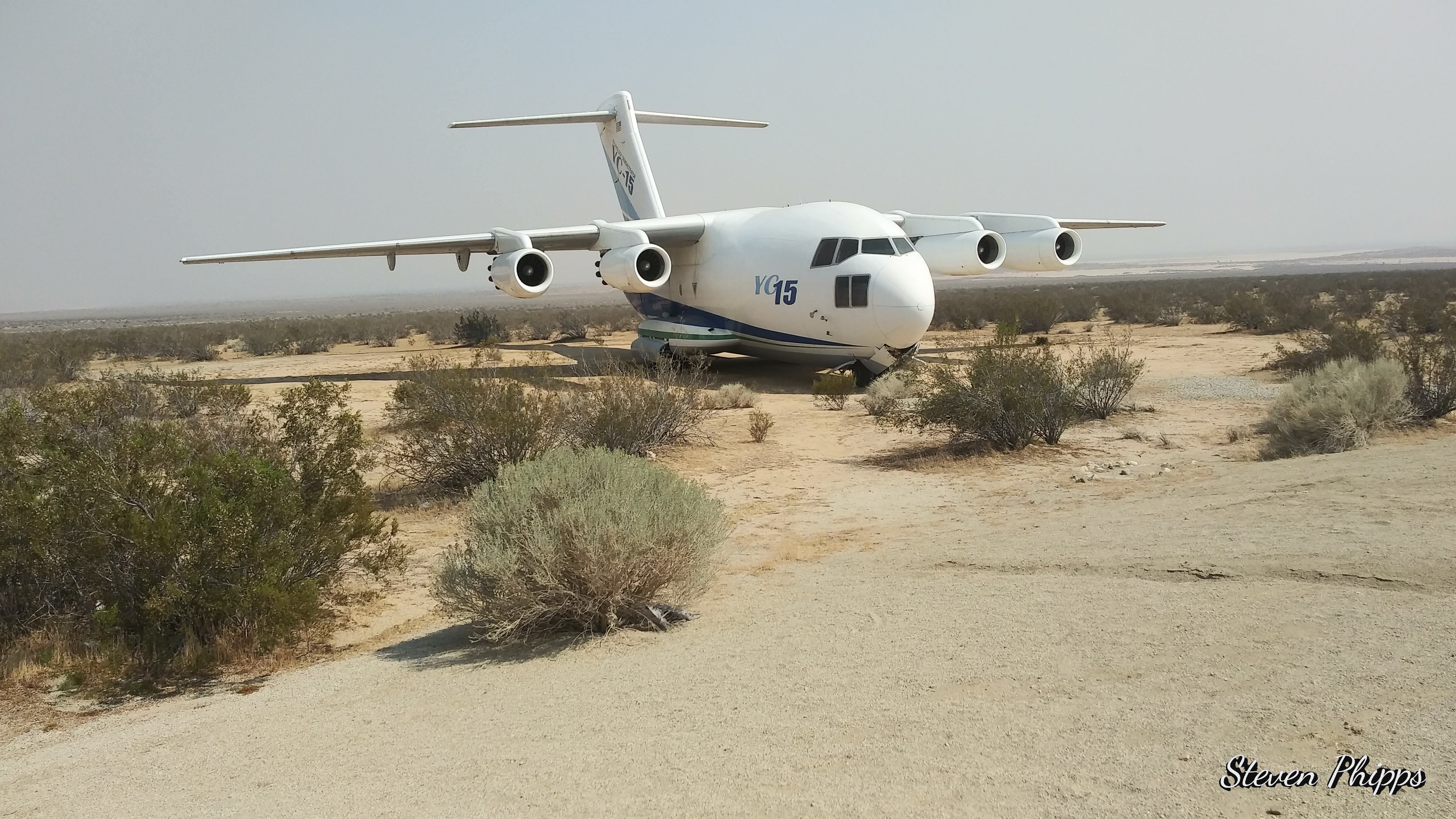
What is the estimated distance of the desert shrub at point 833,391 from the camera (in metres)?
14.9

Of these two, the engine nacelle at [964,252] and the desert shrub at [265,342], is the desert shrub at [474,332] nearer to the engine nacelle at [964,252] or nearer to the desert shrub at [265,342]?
the desert shrub at [265,342]

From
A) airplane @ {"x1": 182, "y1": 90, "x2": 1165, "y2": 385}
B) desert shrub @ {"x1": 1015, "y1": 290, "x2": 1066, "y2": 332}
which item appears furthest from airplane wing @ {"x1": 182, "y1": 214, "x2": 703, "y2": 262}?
desert shrub @ {"x1": 1015, "y1": 290, "x2": 1066, "y2": 332}

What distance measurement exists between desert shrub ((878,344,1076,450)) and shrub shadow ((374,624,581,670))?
21.4 feet

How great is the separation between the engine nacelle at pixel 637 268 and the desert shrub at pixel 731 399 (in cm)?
319

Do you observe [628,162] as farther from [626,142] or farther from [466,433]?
[466,433]

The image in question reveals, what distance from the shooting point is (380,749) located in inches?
146

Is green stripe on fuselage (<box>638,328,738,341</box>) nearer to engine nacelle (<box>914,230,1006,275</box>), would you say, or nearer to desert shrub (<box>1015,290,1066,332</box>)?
engine nacelle (<box>914,230,1006,275</box>)

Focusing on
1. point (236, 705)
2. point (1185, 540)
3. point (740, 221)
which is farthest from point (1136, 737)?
point (740, 221)

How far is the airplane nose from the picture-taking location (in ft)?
49.3

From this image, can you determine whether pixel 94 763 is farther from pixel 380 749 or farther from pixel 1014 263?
pixel 1014 263

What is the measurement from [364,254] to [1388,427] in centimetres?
1712

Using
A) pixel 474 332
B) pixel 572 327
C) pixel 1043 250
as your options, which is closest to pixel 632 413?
pixel 1043 250

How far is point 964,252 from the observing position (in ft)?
60.5

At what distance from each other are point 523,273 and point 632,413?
7.38 metres
